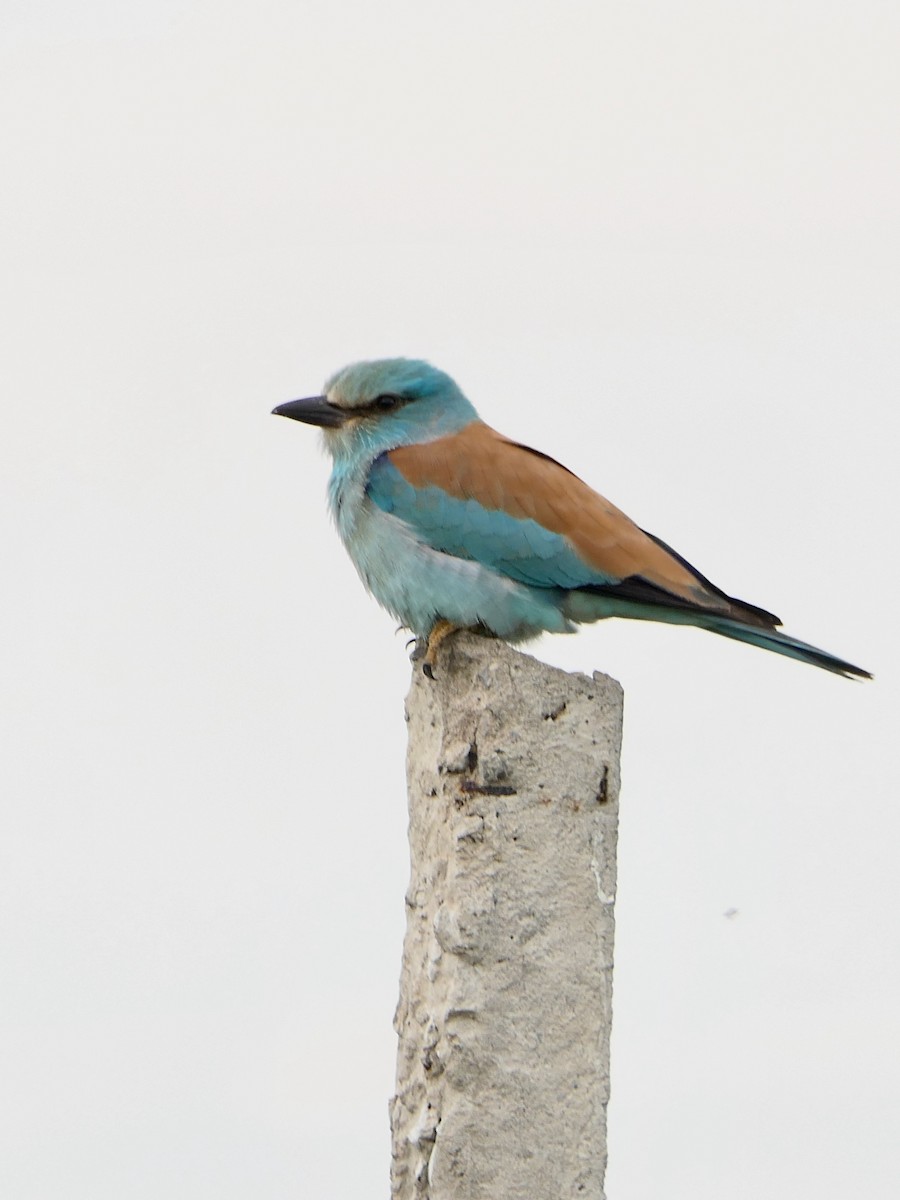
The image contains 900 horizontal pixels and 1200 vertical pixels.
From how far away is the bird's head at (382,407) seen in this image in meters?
7.15

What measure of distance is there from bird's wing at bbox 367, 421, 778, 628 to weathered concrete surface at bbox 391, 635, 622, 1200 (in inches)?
24.2

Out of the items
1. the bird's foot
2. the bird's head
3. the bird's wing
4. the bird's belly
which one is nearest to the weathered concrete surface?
the bird's foot

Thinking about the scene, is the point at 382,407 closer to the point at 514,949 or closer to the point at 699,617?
the point at 699,617

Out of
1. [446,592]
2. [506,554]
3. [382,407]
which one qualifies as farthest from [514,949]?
[382,407]

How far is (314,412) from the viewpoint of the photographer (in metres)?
7.21

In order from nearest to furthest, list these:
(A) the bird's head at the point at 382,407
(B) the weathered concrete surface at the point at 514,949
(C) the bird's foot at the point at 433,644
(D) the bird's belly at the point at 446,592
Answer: (B) the weathered concrete surface at the point at 514,949
(C) the bird's foot at the point at 433,644
(D) the bird's belly at the point at 446,592
(A) the bird's head at the point at 382,407

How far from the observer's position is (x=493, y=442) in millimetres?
7051

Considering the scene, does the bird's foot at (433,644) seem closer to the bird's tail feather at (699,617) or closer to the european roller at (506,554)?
the european roller at (506,554)

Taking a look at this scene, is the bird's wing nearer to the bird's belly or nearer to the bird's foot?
the bird's belly

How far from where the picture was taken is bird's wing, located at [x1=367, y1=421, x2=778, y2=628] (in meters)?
6.65

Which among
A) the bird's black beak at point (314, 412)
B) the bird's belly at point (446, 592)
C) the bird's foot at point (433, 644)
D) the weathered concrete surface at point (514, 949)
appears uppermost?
the bird's black beak at point (314, 412)

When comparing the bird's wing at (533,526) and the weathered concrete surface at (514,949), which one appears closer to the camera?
the weathered concrete surface at (514,949)

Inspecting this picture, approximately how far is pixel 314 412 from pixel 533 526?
993 millimetres

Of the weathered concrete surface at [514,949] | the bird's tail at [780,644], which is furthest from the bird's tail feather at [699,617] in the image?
the weathered concrete surface at [514,949]
